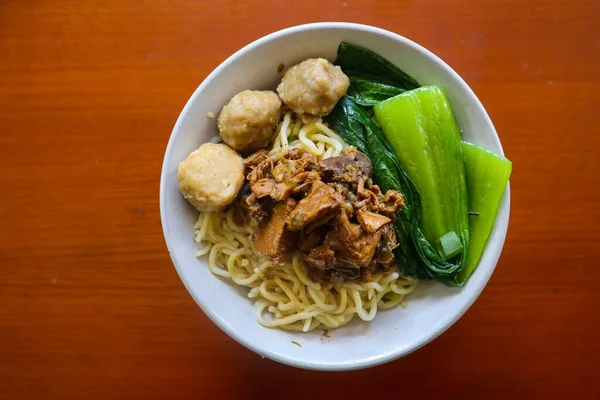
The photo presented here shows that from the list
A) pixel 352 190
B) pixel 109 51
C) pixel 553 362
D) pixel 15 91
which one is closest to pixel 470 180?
pixel 352 190

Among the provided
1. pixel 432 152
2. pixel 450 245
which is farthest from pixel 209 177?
A: pixel 450 245

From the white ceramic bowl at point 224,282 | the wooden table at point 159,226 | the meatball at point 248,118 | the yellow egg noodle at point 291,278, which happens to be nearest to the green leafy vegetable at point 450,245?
the white ceramic bowl at point 224,282

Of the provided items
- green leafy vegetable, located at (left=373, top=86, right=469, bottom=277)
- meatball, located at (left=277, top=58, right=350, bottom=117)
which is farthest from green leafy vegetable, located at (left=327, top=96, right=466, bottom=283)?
meatball, located at (left=277, top=58, right=350, bottom=117)

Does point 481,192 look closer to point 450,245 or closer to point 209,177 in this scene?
point 450,245

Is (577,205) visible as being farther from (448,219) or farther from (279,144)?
(279,144)

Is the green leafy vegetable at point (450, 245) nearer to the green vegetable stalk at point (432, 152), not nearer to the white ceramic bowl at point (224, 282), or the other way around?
the green vegetable stalk at point (432, 152)

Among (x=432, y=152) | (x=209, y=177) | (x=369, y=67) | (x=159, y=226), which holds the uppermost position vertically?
(x=369, y=67)
